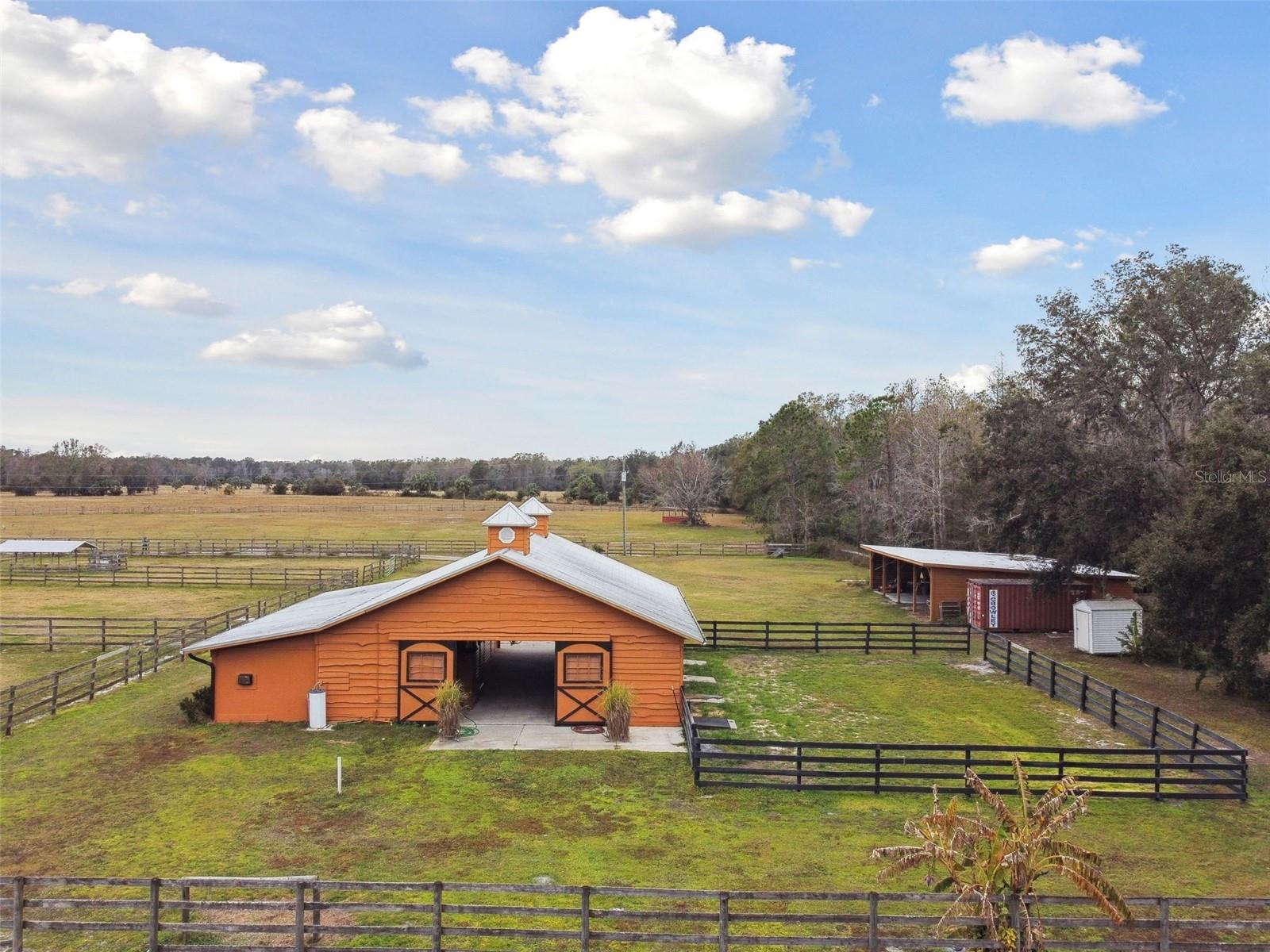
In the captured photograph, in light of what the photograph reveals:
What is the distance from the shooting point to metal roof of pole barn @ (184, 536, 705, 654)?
18094 mm

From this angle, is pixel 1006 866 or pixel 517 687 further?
pixel 517 687

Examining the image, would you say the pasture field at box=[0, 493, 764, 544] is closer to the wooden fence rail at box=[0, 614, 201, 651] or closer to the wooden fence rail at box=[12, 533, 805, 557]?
the wooden fence rail at box=[12, 533, 805, 557]

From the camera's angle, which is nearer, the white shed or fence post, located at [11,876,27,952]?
fence post, located at [11,876,27,952]

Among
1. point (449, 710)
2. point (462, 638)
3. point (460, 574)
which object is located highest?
point (460, 574)

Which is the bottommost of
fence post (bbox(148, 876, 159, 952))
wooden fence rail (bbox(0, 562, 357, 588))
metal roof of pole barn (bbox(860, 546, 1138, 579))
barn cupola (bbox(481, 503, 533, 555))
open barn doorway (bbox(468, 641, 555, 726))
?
open barn doorway (bbox(468, 641, 555, 726))

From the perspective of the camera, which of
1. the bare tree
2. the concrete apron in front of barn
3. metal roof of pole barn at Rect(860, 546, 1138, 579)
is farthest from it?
the bare tree

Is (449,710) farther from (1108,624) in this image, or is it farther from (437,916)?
(1108,624)

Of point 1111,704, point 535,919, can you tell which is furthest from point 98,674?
point 1111,704

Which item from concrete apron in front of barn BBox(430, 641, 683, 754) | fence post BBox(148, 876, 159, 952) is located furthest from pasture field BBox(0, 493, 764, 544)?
fence post BBox(148, 876, 159, 952)

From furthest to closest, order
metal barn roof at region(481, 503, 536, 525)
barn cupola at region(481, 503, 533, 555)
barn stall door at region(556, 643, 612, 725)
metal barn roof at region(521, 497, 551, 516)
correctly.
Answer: metal barn roof at region(521, 497, 551, 516)
barn cupola at region(481, 503, 533, 555)
metal barn roof at region(481, 503, 536, 525)
barn stall door at region(556, 643, 612, 725)

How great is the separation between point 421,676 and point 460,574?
2.52 meters

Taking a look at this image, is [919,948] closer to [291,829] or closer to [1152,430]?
[291,829]

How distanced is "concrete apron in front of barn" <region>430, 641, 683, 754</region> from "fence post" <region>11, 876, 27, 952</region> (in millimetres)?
8052

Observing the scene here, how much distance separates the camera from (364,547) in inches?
2350
